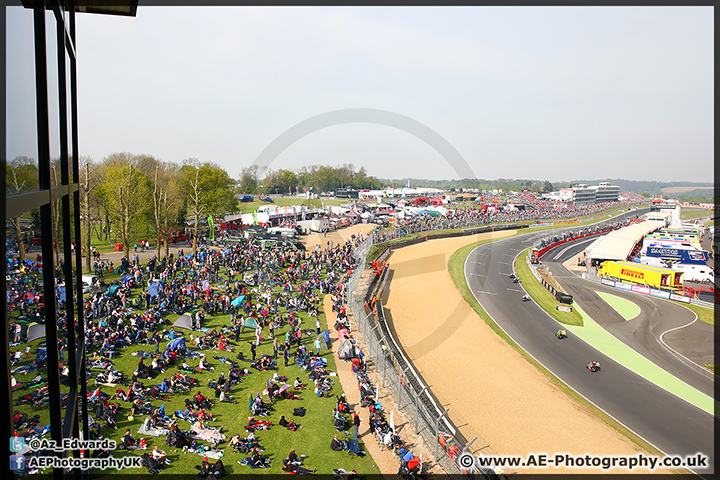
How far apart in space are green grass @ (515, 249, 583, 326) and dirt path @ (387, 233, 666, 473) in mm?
6925

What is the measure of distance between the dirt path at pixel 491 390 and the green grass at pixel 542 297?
273 inches

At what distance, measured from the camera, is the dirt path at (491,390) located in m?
15.5

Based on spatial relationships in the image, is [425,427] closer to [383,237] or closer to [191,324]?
[191,324]

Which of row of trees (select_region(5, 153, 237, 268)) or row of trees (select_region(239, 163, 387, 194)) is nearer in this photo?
row of trees (select_region(5, 153, 237, 268))

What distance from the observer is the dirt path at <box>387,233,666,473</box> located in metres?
15.5

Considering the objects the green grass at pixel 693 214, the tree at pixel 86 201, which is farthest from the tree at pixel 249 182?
the green grass at pixel 693 214

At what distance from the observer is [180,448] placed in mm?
12391

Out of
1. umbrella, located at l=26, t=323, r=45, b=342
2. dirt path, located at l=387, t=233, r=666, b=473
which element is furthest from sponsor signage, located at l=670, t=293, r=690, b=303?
umbrella, located at l=26, t=323, r=45, b=342

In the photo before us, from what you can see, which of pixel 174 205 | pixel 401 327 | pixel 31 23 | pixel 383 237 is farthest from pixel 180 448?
pixel 383 237

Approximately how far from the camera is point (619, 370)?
22.1 m

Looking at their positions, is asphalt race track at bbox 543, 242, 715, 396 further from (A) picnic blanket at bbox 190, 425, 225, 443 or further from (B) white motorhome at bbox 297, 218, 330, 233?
(B) white motorhome at bbox 297, 218, 330, 233

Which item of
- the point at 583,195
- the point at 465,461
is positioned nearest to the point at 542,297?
the point at 465,461

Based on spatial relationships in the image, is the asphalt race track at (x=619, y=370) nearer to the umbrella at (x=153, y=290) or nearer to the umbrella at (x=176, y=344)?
the umbrella at (x=176, y=344)

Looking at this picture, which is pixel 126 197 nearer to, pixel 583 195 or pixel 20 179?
pixel 20 179
